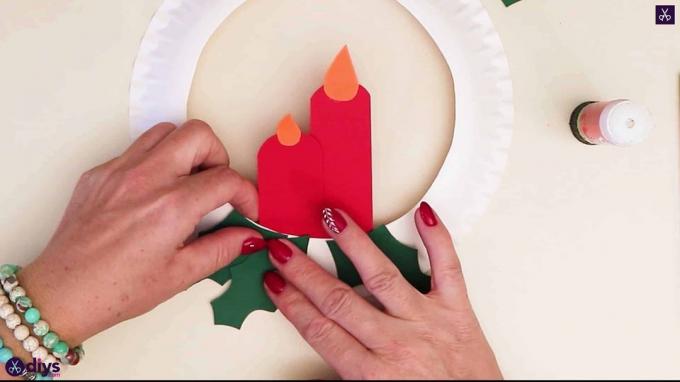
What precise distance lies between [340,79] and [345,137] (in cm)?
8

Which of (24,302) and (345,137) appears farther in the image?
(345,137)

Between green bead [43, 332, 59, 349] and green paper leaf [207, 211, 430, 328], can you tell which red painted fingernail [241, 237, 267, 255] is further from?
green bead [43, 332, 59, 349]

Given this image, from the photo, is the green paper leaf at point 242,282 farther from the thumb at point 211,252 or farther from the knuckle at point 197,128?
the knuckle at point 197,128

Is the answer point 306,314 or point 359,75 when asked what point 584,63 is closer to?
point 359,75

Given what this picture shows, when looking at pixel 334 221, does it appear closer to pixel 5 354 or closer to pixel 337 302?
pixel 337 302

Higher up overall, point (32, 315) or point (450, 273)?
point (450, 273)

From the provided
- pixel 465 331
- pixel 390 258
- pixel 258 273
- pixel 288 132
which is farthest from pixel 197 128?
pixel 465 331

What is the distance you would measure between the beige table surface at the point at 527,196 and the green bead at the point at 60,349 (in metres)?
0.14

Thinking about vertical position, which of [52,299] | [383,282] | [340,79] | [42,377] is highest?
[340,79]

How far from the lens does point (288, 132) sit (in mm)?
741

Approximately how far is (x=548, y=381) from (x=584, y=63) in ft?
1.63

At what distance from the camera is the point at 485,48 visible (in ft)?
2.60

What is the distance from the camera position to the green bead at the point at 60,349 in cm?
66

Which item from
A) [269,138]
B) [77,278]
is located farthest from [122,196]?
[269,138]
